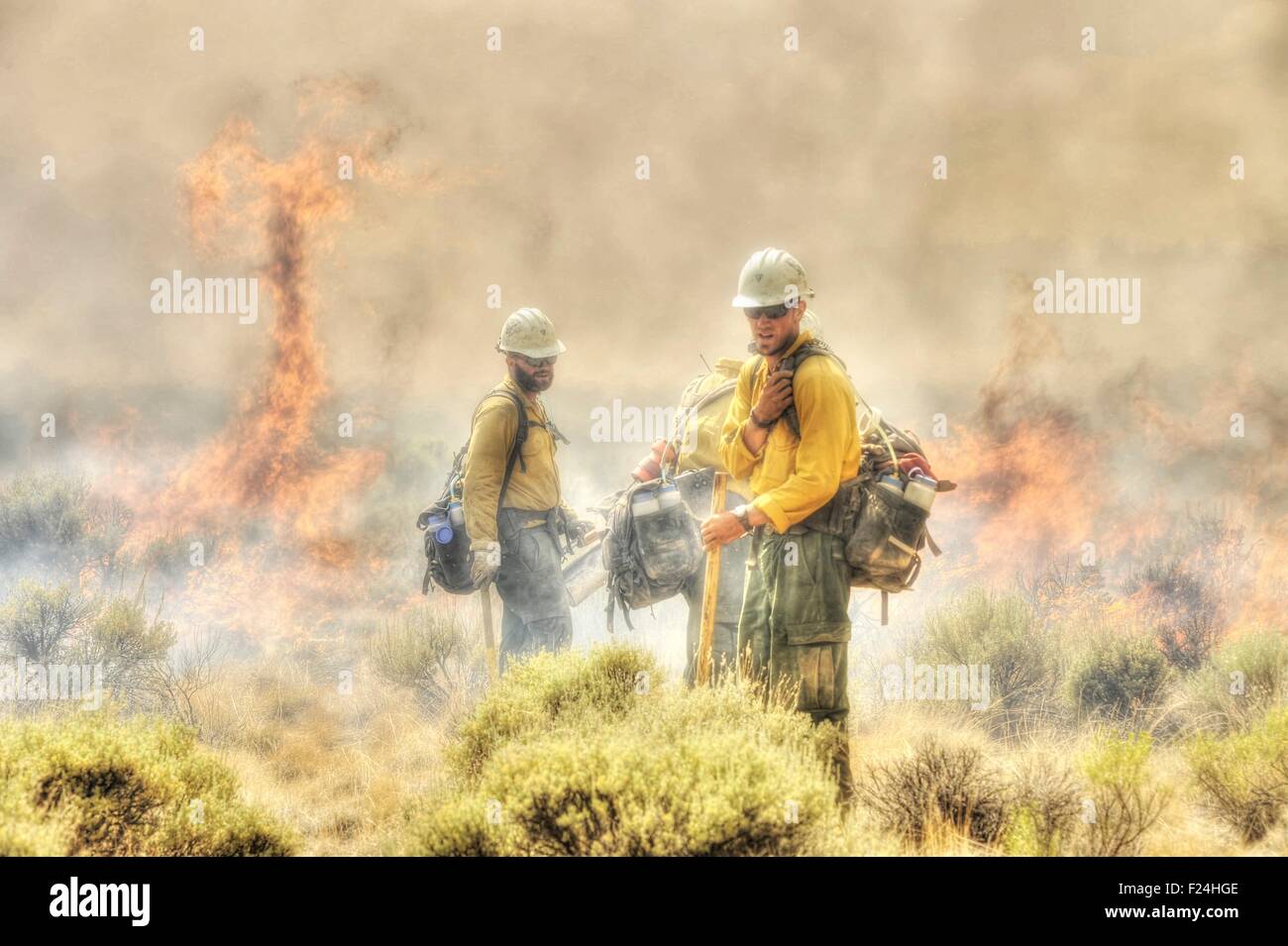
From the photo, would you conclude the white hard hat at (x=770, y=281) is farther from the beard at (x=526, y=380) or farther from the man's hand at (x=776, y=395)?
the beard at (x=526, y=380)

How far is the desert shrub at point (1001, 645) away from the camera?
9805 mm

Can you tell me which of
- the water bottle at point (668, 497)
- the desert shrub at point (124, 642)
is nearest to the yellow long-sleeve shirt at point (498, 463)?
the water bottle at point (668, 497)

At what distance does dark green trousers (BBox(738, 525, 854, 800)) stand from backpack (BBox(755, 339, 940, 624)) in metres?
0.08

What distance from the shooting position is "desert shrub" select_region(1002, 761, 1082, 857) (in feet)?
18.6

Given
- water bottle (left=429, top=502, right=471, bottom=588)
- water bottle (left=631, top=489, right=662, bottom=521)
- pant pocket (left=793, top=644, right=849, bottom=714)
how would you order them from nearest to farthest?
pant pocket (left=793, top=644, right=849, bottom=714), water bottle (left=631, top=489, right=662, bottom=521), water bottle (left=429, top=502, right=471, bottom=588)

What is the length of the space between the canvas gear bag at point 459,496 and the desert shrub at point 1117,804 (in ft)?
13.5

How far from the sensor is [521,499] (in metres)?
8.09

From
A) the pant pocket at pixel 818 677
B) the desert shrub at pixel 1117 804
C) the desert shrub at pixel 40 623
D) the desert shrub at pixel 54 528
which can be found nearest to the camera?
the desert shrub at pixel 1117 804

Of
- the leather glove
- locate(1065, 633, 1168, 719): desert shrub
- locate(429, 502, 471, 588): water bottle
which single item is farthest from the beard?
locate(1065, 633, 1168, 719): desert shrub

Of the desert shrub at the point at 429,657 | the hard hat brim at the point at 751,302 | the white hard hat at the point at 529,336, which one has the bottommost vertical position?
the desert shrub at the point at 429,657

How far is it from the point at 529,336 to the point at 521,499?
1146mm

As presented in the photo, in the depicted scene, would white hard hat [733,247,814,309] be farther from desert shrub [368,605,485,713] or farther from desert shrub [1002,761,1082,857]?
desert shrub [368,605,485,713]
